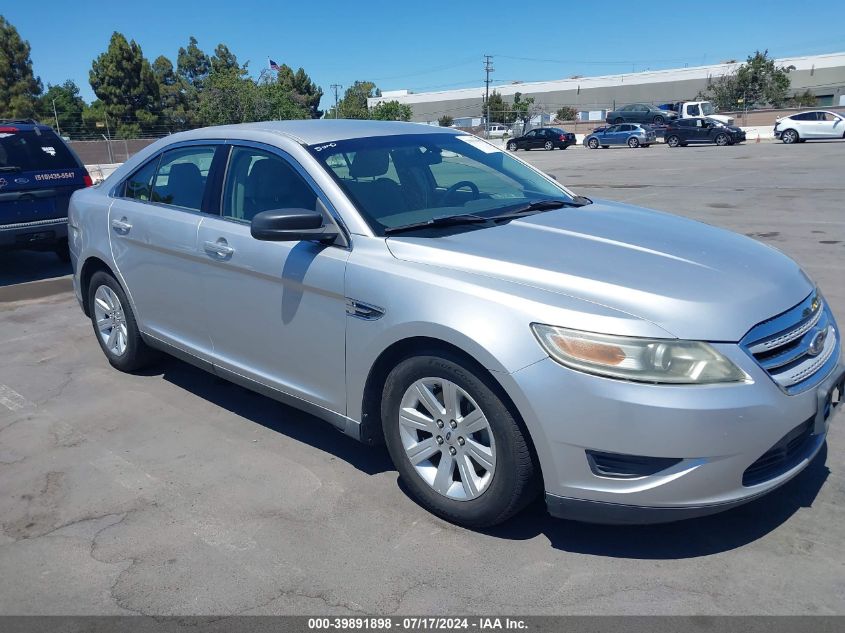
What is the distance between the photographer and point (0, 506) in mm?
3725

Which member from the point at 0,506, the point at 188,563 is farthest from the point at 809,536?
the point at 0,506

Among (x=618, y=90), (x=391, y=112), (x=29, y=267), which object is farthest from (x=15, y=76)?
(x=618, y=90)

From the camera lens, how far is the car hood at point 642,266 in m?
2.87

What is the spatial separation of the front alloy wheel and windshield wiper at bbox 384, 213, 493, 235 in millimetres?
797

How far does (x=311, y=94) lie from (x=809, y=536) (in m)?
108

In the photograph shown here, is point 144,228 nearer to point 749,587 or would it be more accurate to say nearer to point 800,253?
point 749,587

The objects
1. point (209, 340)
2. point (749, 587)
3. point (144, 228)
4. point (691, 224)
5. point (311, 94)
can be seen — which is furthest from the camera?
point (311, 94)

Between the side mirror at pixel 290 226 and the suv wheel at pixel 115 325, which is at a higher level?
the side mirror at pixel 290 226

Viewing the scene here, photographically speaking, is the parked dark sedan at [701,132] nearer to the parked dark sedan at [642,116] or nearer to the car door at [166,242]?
the parked dark sedan at [642,116]

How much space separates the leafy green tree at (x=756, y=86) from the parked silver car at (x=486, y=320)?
2930 inches

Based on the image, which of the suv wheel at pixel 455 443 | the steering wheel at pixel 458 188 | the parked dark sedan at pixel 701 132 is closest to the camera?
the suv wheel at pixel 455 443

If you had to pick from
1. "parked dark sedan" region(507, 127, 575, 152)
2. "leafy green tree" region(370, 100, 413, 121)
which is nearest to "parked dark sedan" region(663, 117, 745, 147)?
"parked dark sedan" region(507, 127, 575, 152)

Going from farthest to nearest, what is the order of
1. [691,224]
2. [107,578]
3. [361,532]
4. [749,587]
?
1. [691,224]
2. [361,532]
3. [107,578]
4. [749,587]

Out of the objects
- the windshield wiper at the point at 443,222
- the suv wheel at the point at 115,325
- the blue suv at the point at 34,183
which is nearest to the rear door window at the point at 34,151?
the blue suv at the point at 34,183
